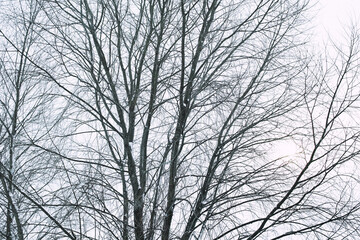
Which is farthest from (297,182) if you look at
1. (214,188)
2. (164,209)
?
(164,209)

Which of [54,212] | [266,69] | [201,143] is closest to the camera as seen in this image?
[54,212]

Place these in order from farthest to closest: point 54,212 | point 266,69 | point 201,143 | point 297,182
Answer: point 266,69 → point 201,143 → point 54,212 → point 297,182

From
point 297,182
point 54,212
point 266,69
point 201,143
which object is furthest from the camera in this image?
point 266,69

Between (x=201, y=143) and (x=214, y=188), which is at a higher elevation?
(x=201, y=143)

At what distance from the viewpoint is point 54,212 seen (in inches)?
204

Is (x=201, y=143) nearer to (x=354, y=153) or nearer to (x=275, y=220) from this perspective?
(x=275, y=220)

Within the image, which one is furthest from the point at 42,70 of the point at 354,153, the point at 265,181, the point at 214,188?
the point at 354,153

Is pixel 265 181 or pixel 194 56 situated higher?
pixel 194 56

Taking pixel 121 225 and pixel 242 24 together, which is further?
pixel 242 24

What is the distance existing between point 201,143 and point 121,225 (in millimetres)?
1316

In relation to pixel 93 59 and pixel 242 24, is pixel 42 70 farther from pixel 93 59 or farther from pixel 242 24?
pixel 242 24

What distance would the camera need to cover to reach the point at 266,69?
598cm

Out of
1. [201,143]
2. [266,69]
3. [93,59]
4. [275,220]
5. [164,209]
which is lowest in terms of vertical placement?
[275,220]

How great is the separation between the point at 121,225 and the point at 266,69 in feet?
8.65
